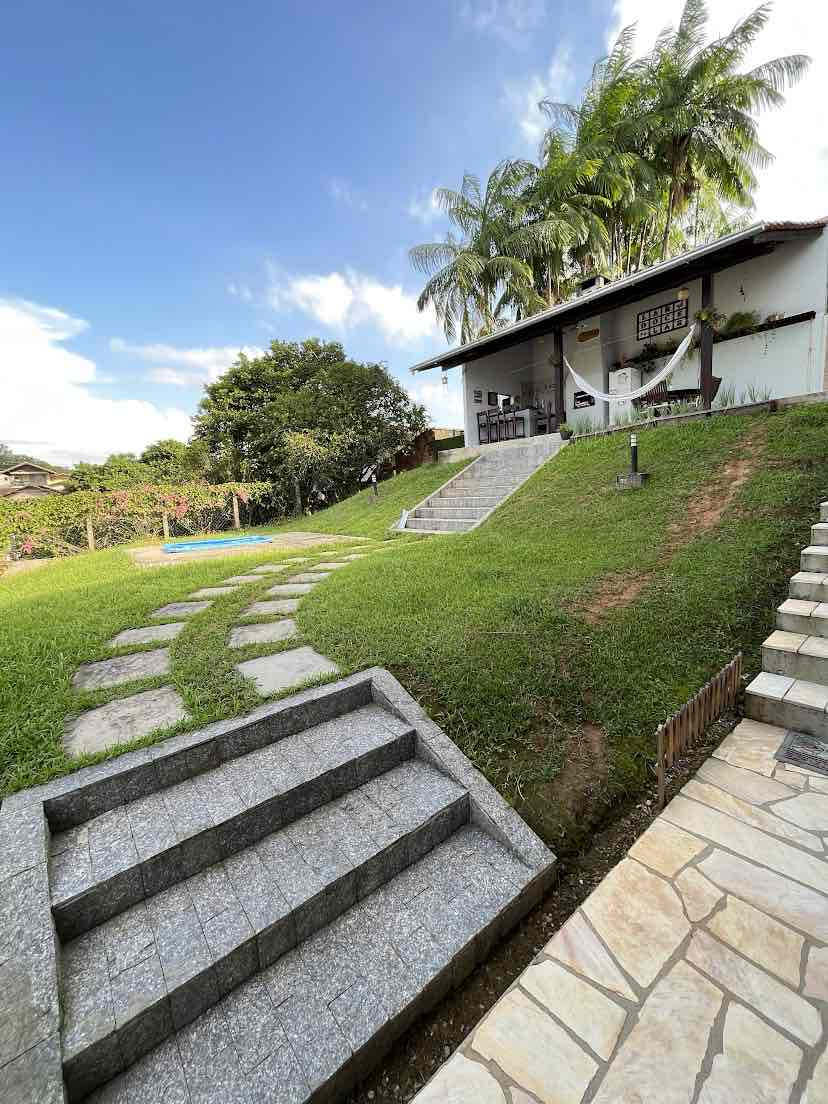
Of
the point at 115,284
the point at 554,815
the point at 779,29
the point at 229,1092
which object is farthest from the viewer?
the point at 115,284

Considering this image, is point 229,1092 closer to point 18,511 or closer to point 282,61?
point 18,511

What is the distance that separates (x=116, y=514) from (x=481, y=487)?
9406 millimetres

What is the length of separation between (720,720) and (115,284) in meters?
20.9

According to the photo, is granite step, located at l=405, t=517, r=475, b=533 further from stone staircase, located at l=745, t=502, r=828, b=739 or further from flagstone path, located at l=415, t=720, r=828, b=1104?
flagstone path, located at l=415, t=720, r=828, b=1104

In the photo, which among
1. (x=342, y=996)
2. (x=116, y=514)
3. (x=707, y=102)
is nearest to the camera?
(x=342, y=996)

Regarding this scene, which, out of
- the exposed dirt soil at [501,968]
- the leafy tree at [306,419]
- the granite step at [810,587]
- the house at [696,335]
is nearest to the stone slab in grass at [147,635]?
the exposed dirt soil at [501,968]

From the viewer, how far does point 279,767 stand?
77.4 inches

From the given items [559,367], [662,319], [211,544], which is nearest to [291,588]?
[211,544]

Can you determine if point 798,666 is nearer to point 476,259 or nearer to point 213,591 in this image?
point 213,591

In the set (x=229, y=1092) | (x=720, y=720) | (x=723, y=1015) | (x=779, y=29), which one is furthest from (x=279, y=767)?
(x=779, y=29)

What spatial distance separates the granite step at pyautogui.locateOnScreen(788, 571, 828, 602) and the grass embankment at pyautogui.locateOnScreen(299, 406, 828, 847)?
0.54 feet

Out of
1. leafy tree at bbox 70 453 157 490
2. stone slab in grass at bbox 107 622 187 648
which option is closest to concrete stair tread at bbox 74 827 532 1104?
stone slab in grass at bbox 107 622 187 648

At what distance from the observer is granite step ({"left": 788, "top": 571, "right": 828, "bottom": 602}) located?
315 cm

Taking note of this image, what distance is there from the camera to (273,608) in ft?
12.9
